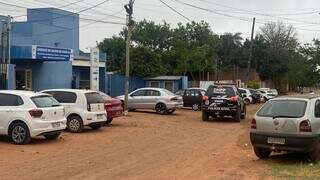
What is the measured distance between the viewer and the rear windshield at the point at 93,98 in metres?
20.7

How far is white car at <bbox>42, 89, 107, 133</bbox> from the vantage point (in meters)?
20.4

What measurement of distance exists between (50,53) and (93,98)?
1333 centimetres

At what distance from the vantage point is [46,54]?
109 feet

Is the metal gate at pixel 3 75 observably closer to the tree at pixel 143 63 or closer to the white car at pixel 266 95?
the tree at pixel 143 63

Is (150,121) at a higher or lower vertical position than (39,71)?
lower

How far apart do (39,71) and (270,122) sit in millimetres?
25157

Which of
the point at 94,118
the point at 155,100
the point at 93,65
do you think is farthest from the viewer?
the point at 155,100

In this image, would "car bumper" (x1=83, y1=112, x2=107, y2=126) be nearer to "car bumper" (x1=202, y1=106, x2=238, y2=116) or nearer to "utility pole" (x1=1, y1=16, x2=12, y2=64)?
"car bumper" (x1=202, y1=106, x2=238, y2=116)

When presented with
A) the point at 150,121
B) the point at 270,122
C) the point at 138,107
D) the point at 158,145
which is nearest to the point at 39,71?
the point at 138,107

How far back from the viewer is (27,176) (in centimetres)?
1159

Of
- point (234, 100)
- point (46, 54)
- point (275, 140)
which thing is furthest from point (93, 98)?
Answer: point (46, 54)

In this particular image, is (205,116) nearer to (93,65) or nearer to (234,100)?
(234,100)

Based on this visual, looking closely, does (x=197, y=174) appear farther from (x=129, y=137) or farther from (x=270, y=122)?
(x=129, y=137)

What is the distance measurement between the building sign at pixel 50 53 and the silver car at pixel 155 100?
4813 millimetres
